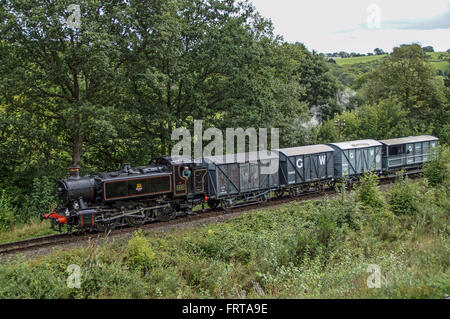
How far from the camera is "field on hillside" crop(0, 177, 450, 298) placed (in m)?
10.8

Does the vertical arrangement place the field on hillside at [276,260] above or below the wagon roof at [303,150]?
below

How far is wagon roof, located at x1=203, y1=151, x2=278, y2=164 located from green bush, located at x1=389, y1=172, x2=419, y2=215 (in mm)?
7141

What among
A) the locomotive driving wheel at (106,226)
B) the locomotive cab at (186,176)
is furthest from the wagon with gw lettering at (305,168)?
the locomotive driving wheel at (106,226)

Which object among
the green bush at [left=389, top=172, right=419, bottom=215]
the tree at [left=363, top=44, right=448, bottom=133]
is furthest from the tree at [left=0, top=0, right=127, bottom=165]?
the tree at [left=363, top=44, right=448, bottom=133]

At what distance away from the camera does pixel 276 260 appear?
1415 centimetres

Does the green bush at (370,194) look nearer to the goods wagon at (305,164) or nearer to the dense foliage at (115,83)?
the goods wagon at (305,164)

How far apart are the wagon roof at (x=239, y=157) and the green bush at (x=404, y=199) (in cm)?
714

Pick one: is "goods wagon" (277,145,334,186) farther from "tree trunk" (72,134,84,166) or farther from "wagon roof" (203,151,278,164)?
"tree trunk" (72,134,84,166)

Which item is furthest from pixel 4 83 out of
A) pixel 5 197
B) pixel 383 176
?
pixel 383 176

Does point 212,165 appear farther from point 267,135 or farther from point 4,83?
point 4,83

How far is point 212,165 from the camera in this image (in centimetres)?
2097

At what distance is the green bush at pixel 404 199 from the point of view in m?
20.7
